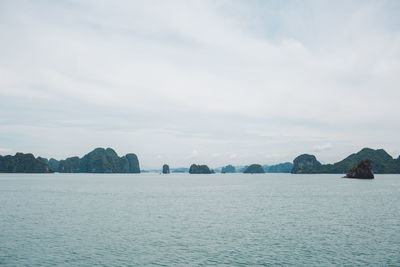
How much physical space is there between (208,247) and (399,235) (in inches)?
1204

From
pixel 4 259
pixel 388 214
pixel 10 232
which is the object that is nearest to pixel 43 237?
pixel 10 232

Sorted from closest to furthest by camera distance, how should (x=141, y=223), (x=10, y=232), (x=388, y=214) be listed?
1. (x=10, y=232)
2. (x=141, y=223)
3. (x=388, y=214)

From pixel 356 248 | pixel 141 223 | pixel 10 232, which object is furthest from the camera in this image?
pixel 141 223

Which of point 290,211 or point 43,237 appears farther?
point 290,211

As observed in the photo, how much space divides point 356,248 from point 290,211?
35.5 meters

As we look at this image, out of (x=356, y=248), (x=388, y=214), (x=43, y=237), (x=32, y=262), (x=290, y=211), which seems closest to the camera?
(x=32, y=262)

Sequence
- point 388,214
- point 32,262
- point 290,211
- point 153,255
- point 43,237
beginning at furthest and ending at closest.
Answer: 1. point 290,211
2. point 388,214
3. point 43,237
4. point 153,255
5. point 32,262

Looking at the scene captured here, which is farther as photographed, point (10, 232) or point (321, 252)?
point (10, 232)

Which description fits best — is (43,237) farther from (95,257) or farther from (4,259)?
(95,257)

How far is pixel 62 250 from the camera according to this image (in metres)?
40.7

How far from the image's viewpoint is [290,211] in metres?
76.9

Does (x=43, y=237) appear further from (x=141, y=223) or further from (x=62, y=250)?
(x=141, y=223)

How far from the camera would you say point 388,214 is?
72125mm

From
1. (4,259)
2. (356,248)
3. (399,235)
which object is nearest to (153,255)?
(4,259)
